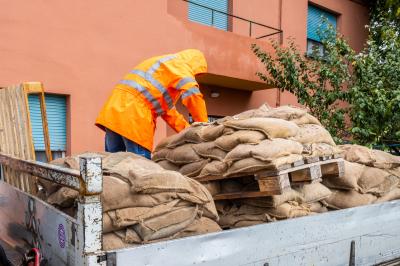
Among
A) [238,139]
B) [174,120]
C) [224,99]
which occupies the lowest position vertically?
[238,139]

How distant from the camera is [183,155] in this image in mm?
3340

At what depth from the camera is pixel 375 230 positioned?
2869mm

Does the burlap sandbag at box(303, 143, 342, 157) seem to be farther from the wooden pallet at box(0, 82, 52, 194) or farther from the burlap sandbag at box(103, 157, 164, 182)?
the wooden pallet at box(0, 82, 52, 194)

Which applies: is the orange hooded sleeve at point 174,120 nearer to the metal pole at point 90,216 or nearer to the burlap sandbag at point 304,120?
the burlap sandbag at point 304,120

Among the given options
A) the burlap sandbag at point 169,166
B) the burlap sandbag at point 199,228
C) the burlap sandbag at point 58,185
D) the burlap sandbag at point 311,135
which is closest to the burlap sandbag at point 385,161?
the burlap sandbag at point 311,135

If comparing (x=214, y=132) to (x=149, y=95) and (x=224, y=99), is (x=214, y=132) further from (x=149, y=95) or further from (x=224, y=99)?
(x=224, y=99)

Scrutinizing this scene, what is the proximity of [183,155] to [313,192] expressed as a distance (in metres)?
1.02

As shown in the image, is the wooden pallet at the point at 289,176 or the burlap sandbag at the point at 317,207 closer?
the wooden pallet at the point at 289,176

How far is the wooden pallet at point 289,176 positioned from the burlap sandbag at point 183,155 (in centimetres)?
26

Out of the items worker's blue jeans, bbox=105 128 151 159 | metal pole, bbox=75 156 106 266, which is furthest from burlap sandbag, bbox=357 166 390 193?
metal pole, bbox=75 156 106 266

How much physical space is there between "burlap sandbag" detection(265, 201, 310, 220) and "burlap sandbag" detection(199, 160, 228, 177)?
0.40m

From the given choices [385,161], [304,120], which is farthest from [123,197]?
[385,161]

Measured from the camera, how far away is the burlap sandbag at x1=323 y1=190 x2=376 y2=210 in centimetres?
330

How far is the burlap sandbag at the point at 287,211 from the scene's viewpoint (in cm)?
279
